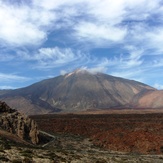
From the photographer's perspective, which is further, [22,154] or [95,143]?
[95,143]

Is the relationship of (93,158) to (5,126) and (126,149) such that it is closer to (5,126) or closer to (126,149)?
(126,149)

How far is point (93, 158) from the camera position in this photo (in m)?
25.3

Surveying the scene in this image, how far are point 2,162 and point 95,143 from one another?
30.6m

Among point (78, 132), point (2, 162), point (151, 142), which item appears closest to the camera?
point (2, 162)

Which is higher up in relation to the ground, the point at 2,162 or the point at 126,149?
the point at 2,162

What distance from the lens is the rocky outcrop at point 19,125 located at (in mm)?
42634

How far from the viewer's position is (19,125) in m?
44.3

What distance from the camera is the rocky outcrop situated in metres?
42.6

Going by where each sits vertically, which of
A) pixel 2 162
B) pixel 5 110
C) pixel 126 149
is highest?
pixel 5 110

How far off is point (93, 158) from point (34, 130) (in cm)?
2189

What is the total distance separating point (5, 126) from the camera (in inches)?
1650

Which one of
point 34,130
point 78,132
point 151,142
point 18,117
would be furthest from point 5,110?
point 151,142

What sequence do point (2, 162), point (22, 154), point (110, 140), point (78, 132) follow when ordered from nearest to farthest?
point (2, 162) → point (22, 154) → point (110, 140) → point (78, 132)

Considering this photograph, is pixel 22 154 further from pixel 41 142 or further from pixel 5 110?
pixel 5 110
